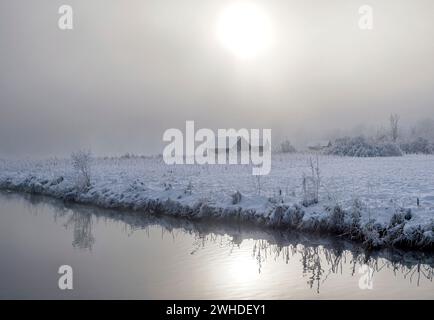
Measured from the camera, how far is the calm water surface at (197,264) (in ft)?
40.7

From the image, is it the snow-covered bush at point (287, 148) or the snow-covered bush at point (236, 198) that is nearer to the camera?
the snow-covered bush at point (236, 198)

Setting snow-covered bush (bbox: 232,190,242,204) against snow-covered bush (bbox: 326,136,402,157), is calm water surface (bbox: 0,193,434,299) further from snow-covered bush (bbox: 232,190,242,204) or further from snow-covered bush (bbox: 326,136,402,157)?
snow-covered bush (bbox: 326,136,402,157)

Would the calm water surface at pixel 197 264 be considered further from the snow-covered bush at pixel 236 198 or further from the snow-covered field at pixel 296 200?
the snow-covered bush at pixel 236 198

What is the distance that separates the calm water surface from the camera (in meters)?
12.4

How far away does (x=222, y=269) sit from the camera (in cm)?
1428

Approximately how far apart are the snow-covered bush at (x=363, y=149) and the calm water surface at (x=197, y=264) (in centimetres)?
3795

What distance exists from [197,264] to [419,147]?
5234 cm

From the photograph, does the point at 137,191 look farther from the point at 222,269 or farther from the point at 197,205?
the point at 222,269

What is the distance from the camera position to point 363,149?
56469 mm

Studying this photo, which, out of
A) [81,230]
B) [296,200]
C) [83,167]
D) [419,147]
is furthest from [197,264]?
[419,147]

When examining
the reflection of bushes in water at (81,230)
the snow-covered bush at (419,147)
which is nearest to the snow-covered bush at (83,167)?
the reflection of bushes in water at (81,230)

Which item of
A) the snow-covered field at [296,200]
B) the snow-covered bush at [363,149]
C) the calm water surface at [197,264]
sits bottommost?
the calm water surface at [197,264]

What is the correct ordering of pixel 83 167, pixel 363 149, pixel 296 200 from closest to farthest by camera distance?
1. pixel 296 200
2. pixel 83 167
3. pixel 363 149

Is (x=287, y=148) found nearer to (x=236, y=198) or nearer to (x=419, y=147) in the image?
(x=419, y=147)
